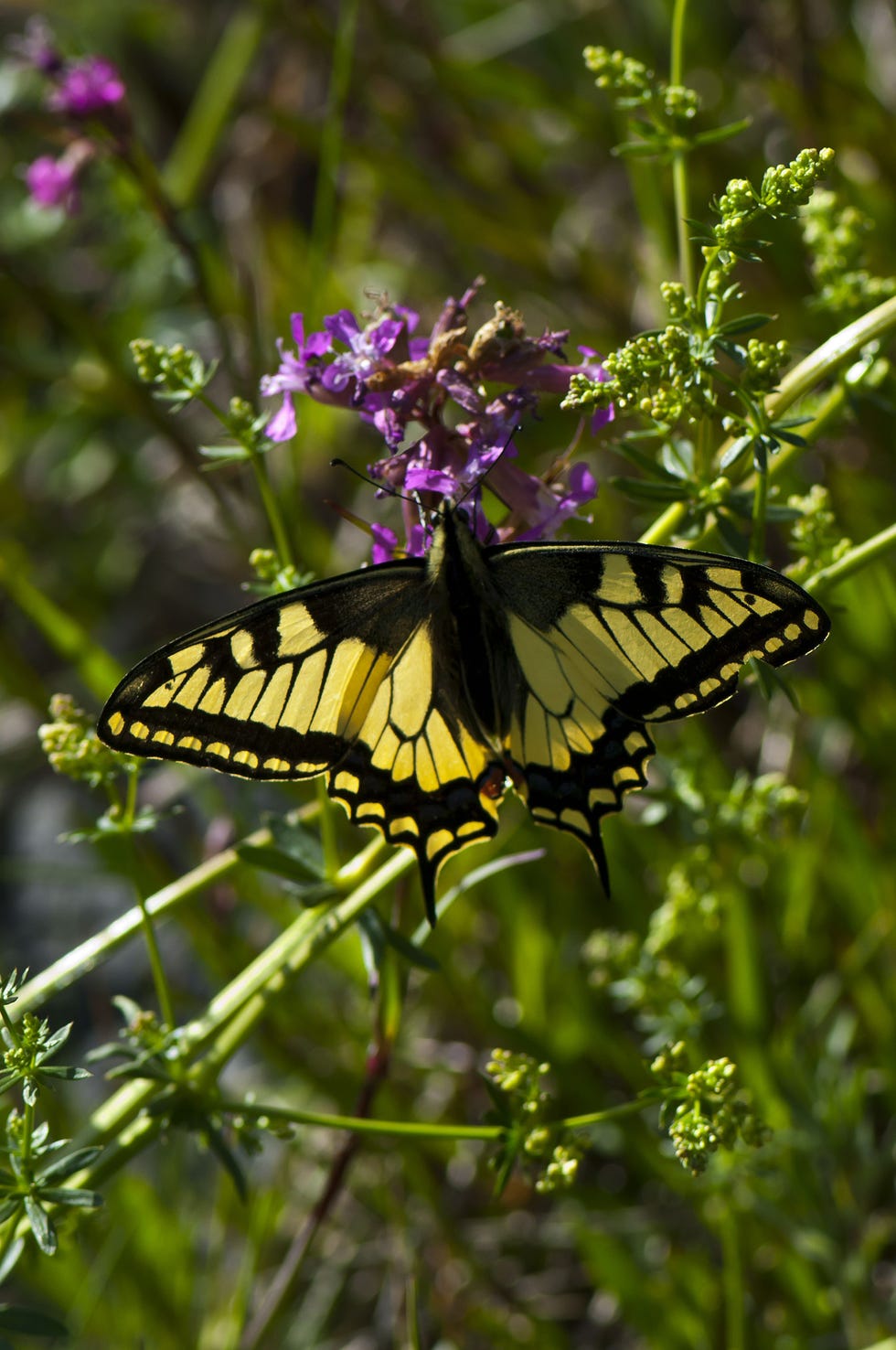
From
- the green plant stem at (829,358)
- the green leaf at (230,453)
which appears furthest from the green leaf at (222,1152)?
the green plant stem at (829,358)

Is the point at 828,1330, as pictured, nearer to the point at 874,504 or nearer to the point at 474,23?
the point at 874,504

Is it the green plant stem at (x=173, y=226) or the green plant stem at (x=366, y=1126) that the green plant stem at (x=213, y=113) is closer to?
the green plant stem at (x=173, y=226)

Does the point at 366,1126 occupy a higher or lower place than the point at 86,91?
lower

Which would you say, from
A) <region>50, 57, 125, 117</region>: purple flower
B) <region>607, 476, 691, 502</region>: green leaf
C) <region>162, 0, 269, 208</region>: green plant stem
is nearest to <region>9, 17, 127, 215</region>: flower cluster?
<region>50, 57, 125, 117</region>: purple flower

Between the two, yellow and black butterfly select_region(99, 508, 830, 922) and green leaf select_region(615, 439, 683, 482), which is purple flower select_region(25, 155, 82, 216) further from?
green leaf select_region(615, 439, 683, 482)

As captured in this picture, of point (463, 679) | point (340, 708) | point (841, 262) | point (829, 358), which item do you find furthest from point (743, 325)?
point (340, 708)

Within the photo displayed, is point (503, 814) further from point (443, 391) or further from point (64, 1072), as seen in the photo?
point (64, 1072)

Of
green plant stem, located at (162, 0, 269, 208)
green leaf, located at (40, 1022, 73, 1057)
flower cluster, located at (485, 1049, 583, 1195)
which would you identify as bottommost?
flower cluster, located at (485, 1049, 583, 1195)
